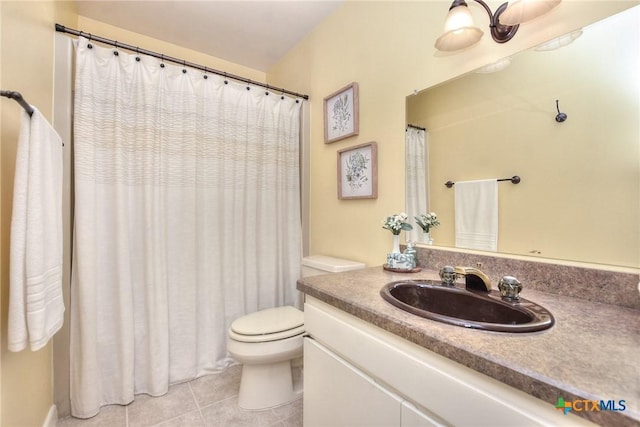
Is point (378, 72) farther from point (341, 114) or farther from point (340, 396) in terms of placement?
point (340, 396)

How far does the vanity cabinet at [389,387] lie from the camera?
1.75ft

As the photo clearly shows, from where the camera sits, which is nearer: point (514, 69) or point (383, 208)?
point (514, 69)

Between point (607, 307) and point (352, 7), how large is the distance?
6.45 ft

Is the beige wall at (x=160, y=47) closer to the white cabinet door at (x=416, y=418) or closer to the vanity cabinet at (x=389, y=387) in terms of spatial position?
the vanity cabinet at (x=389, y=387)

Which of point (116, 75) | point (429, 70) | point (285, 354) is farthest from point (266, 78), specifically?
point (285, 354)

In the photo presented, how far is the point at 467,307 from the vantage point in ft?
3.18

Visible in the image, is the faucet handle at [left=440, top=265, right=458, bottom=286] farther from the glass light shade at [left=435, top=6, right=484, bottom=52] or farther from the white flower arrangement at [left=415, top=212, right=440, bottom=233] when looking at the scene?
the glass light shade at [left=435, top=6, right=484, bottom=52]

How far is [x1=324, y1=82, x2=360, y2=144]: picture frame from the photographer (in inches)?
68.4

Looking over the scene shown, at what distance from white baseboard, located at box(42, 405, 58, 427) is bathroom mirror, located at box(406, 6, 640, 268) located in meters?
2.16

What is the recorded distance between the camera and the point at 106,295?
1535 mm

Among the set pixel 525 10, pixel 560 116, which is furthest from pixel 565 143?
pixel 525 10

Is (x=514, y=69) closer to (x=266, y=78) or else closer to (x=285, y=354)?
(x=285, y=354)

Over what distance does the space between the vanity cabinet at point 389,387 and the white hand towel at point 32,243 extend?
88 cm

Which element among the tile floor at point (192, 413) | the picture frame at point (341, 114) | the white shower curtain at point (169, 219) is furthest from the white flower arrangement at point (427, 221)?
the tile floor at point (192, 413)
